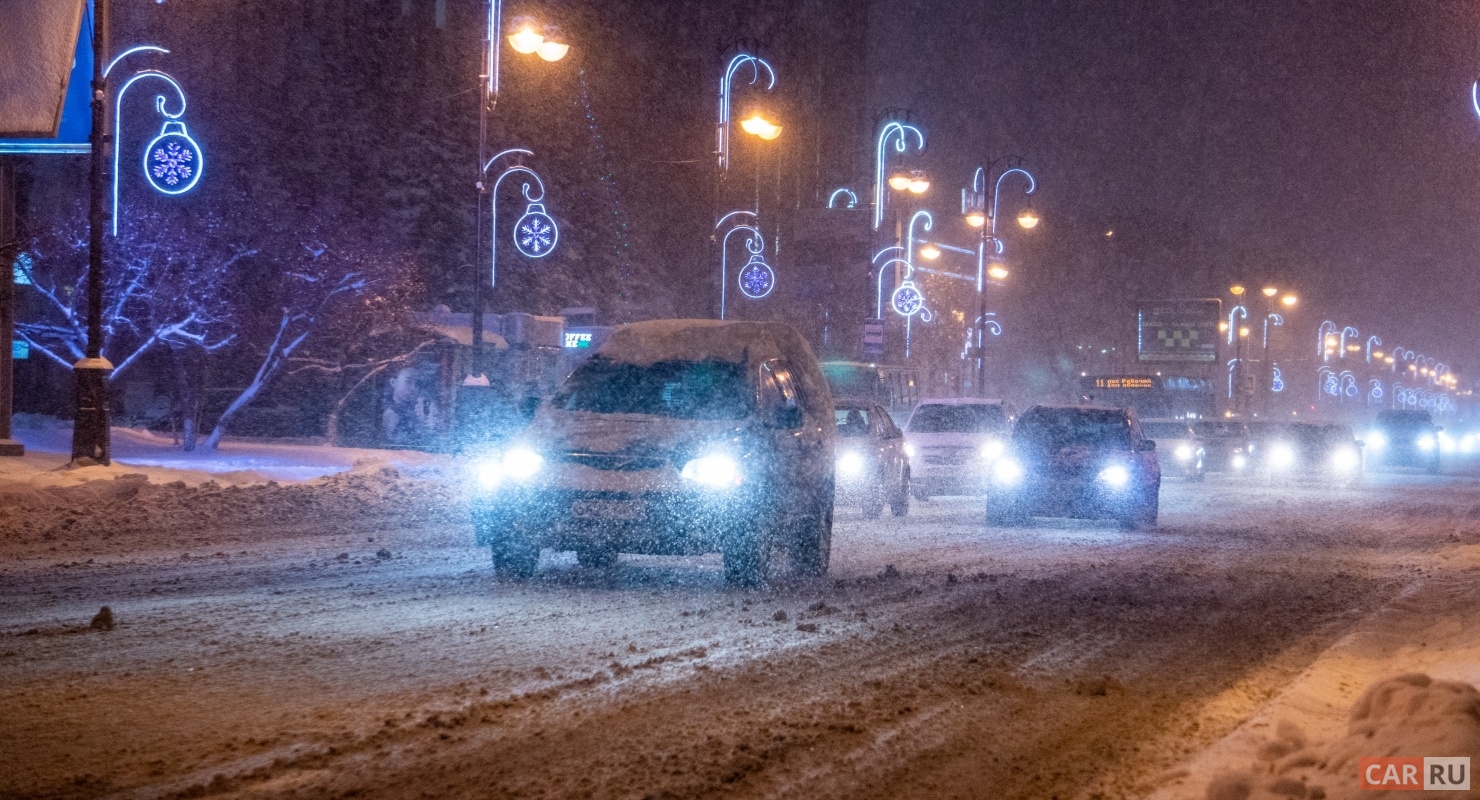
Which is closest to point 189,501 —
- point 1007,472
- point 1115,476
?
point 1007,472

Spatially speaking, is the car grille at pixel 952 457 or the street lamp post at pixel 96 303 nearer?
the street lamp post at pixel 96 303

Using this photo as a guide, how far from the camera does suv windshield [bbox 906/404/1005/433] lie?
77.9 ft

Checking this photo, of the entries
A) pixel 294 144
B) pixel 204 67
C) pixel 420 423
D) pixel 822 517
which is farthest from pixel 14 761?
pixel 294 144

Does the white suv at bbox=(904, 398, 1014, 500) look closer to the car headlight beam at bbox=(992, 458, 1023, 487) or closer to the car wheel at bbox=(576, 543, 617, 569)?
the car headlight beam at bbox=(992, 458, 1023, 487)

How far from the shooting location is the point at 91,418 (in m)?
18.6

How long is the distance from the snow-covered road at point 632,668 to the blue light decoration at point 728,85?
57.3 ft

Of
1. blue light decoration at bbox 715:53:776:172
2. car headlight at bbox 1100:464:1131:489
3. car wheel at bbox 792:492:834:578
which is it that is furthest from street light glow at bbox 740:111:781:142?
car wheel at bbox 792:492:834:578

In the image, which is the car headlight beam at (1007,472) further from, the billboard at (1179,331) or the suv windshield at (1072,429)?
the billboard at (1179,331)

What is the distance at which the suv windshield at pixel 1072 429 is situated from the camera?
18.9 m

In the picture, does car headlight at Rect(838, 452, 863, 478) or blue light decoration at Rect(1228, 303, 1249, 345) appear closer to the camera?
car headlight at Rect(838, 452, 863, 478)

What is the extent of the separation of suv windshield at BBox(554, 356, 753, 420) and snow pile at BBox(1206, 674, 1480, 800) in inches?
243

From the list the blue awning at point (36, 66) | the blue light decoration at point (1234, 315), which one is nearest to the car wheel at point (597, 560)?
the blue awning at point (36, 66)

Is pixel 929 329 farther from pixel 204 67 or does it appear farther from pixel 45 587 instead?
pixel 45 587

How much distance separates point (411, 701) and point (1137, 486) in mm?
14048
